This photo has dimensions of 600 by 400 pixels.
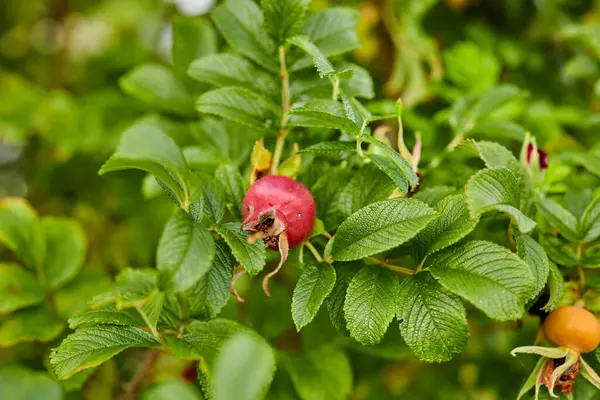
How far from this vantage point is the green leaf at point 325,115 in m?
0.75

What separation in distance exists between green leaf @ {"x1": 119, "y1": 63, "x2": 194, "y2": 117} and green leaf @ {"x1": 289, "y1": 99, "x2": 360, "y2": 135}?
0.53 metres

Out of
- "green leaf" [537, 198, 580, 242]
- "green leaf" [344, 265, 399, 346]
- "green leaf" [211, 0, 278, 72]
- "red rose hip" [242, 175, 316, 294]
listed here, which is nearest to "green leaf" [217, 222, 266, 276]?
"red rose hip" [242, 175, 316, 294]

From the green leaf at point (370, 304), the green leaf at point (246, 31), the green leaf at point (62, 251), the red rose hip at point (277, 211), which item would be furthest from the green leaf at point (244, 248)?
the green leaf at point (62, 251)

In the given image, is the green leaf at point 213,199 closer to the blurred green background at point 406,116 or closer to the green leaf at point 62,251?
the blurred green background at point 406,116

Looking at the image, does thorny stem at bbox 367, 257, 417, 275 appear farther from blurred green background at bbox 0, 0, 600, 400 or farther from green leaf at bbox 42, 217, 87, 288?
green leaf at bbox 42, 217, 87, 288

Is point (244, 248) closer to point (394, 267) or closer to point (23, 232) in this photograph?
point (394, 267)

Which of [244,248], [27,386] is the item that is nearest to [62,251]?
[27,386]

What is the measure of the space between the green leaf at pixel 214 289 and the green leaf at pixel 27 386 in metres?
0.39

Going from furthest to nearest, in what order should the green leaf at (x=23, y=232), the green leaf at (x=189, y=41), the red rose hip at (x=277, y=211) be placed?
the green leaf at (x=189, y=41) → the green leaf at (x=23, y=232) → the red rose hip at (x=277, y=211)

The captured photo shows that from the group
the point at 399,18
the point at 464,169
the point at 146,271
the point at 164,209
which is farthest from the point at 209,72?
the point at 399,18

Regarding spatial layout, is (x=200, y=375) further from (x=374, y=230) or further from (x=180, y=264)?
(x=374, y=230)

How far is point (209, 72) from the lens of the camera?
3.20ft

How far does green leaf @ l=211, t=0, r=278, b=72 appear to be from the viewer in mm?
985

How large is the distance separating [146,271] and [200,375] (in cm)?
25
